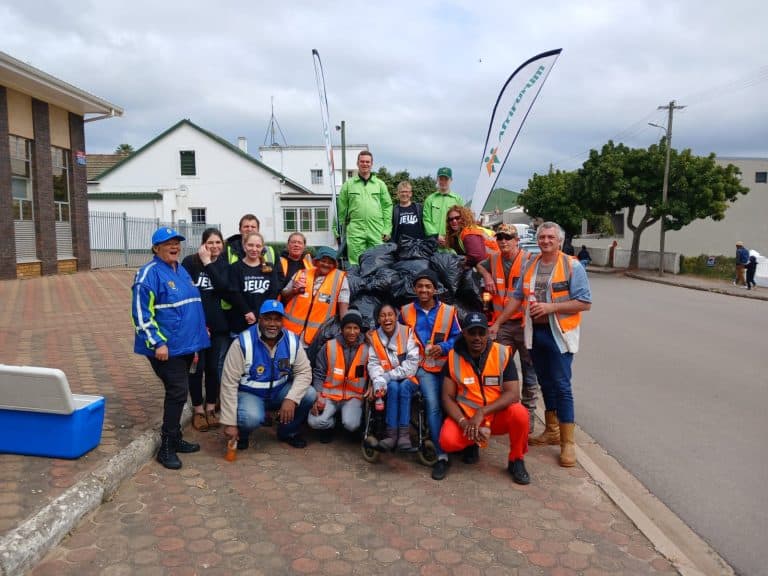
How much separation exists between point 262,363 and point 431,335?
4.51ft

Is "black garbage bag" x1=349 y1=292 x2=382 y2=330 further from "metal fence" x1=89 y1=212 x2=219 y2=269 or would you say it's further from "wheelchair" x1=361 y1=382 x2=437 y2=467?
"metal fence" x1=89 y1=212 x2=219 y2=269

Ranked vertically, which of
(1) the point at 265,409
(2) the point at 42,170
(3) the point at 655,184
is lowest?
(1) the point at 265,409

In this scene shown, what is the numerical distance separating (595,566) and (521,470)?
1.18 m

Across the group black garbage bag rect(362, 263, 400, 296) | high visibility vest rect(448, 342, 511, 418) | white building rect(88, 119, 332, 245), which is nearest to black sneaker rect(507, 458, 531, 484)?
high visibility vest rect(448, 342, 511, 418)

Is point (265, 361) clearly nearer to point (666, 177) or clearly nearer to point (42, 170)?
point (42, 170)

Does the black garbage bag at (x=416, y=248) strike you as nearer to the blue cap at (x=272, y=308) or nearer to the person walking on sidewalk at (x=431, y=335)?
the person walking on sidewalk at (x=431, y=335)

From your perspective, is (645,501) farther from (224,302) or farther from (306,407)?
(224,302)

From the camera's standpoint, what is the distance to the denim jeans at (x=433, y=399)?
15.1ft

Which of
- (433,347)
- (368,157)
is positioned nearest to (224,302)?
(433,347)

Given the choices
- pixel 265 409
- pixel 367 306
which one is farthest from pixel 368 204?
pixel 265 409

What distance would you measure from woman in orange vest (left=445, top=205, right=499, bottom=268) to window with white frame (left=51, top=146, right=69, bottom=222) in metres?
15.2

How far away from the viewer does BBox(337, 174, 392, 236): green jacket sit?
24.0 ft

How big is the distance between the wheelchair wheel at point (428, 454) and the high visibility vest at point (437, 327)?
0.58 meters

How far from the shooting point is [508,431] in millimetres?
4484
